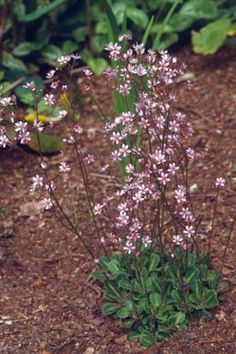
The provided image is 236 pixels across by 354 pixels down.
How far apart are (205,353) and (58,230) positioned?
86cm

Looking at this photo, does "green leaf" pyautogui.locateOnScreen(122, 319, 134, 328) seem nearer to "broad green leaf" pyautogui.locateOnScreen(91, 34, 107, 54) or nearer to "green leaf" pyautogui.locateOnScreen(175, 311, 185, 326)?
"green leaf" pyautogui.locateOnScreen(175, 311, 185, 326)

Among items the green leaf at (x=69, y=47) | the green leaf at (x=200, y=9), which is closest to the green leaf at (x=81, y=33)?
the green leaf at (x=69, y=47)

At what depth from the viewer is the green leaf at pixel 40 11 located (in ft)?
14.1

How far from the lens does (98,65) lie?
4.46 metres

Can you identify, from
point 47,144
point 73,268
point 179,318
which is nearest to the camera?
point 179,318

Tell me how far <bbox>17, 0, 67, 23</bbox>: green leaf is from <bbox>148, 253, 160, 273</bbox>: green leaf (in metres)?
1.58

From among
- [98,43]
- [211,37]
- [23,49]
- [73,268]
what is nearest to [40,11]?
[23,49]

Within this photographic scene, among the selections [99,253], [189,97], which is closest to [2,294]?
[99,253]

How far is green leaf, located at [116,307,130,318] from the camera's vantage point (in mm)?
3070

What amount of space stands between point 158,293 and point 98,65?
167 cm

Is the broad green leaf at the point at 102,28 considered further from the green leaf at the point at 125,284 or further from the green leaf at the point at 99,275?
the green leaf at the point at 125,284

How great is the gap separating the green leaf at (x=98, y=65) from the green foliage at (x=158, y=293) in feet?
4.91

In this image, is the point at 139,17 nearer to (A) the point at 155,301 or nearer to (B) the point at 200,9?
(B) the point at 200,9

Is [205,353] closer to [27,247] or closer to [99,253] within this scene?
[99,253]
